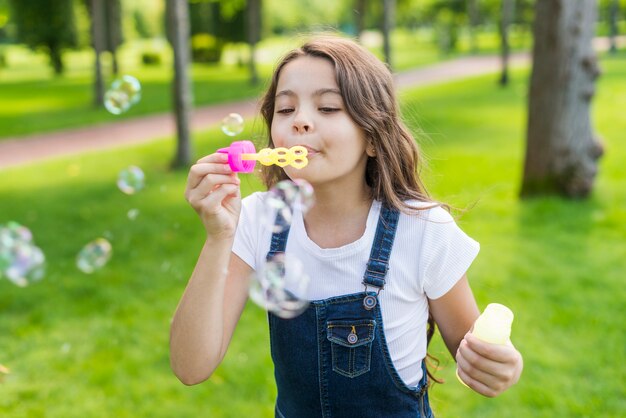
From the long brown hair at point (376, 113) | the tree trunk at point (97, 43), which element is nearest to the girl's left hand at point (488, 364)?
the long brown hair at point (376, 113)

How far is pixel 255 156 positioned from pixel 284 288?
36 centimetres

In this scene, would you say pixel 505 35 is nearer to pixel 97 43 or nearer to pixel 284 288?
pixel 97 43

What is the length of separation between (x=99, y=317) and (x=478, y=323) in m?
3.04

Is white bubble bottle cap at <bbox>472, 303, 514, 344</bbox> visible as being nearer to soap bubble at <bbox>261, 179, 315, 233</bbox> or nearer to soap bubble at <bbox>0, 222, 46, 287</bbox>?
soap bubble at <bbox>261, 179, 315, 233</bbox>

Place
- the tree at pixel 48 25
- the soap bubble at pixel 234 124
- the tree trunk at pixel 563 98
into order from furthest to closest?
1. the tree at pixel 48 25
2. the tree trunk at pixel 563 98
3. the soap bubble at pixel 234 124

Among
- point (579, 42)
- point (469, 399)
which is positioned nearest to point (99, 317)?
point (469, 399)

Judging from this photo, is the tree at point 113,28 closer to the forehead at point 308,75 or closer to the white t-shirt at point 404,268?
the forehead at point 308,75

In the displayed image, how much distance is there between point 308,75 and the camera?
62.7 inches

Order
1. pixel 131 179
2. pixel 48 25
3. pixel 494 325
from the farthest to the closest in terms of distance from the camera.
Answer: pixel 48 25, pixel 131 179, pixel 494 325

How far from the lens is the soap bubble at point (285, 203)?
1.67 metres

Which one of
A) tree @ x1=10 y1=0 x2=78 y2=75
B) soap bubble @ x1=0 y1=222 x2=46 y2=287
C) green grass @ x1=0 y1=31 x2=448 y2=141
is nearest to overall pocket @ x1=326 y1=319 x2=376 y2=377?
soap bubble @ x1=0 y1=222 x2=46 y2=287

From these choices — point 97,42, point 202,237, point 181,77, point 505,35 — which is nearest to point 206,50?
point 97,42

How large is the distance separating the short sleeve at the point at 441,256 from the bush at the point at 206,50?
82.1ft

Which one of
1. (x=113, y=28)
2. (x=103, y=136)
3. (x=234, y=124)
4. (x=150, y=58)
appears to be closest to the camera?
(x=234, y=124)
